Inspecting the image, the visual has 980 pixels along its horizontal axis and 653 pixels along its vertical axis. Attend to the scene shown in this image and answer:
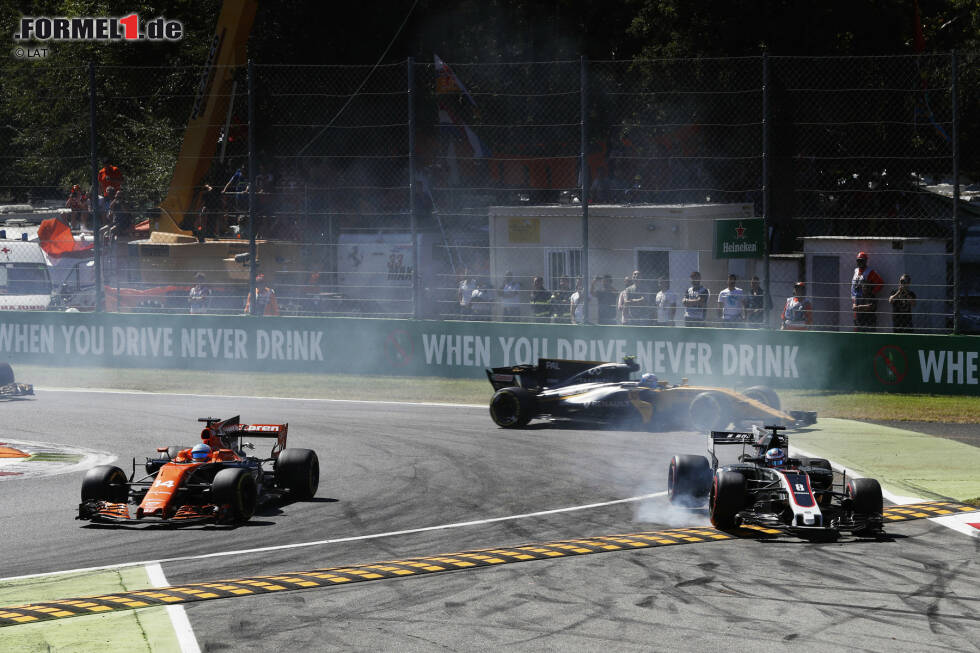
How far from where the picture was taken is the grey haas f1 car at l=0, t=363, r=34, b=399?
23.2 meters

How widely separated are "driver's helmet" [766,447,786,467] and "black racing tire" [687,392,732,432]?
5309mm

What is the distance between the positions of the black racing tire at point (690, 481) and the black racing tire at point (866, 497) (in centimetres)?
173

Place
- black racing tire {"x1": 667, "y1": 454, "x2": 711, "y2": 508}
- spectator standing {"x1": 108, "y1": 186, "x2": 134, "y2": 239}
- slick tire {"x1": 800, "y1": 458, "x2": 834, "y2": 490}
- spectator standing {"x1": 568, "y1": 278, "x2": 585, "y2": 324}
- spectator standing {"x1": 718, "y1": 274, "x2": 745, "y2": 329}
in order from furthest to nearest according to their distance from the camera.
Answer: spectator standing {"x1": 108, "y1": 186, "x2": 134, "y2": 239} < spectator standing {"x1": 568, "y1": 278, "x2": 585, "y2": 324} < spectator standing {"x1": 718, "y1": 274, "x2": 745, "y2": 329} < black racing tire {"x1": 667, "y1": 454, "x2": 711, "y2": 508} < slick tire {"x1": 800, "y1": 458, "x2": 834, "y2": 490}

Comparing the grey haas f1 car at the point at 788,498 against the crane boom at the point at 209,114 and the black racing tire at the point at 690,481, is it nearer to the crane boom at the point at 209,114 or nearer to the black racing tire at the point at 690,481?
the black racing tire at the point at 690,481

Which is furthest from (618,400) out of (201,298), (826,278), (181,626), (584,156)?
(201,298)

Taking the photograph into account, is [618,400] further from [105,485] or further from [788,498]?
[105,485]

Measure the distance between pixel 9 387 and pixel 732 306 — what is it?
1368 centimetres

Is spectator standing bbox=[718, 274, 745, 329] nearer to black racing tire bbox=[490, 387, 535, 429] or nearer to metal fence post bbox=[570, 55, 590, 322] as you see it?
metal fence post bbox=[570, 55, 590, 322]

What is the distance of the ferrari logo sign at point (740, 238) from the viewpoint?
75.4 feet

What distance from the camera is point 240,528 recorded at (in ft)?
40.0

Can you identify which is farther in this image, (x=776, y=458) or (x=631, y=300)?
(x=631, y=300)

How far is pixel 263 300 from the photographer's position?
89.8ft

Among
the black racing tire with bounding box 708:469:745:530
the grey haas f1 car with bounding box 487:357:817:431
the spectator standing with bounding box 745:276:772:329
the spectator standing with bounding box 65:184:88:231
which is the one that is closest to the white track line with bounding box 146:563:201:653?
the black racing tire with bounding box 708:469:745:530

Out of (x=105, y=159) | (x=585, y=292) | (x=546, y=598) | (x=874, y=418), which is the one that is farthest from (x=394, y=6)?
(x=546, y=598)
